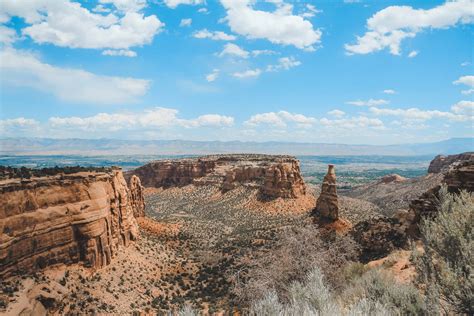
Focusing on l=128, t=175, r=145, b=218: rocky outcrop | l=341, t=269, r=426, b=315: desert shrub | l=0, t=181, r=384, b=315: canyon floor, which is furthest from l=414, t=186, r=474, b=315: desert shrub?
l=128, t=175, r=145, b=218: rocky outcrop

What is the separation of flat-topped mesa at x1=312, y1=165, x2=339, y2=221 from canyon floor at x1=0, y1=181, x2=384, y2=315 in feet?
23.0

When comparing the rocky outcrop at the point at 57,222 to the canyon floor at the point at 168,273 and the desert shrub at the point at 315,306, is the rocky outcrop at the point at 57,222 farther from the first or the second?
the desert shrub at the point at 315,306

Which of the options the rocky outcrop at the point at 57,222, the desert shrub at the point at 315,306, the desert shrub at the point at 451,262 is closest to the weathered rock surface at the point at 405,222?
the desert shrub at the point at 451,262

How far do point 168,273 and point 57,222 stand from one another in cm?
1225

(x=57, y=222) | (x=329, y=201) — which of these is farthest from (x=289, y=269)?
(x=329, y=201)

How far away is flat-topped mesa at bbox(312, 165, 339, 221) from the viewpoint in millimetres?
42000

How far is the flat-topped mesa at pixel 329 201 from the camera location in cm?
4200

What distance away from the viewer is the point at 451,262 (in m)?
10.4

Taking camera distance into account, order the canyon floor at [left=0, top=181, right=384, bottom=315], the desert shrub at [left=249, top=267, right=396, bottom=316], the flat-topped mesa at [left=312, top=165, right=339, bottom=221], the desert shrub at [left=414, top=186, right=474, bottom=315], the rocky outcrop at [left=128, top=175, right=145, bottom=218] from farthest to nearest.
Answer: the rocky outcrop at [left=128, top=175, right=145, bottom=218] < the flat-topped mesa at [left=312, top=165, right=339, bottom=221] < the canyon floor at [left=0, top=181, right=384, bottom=315] < the desert shrub at [left=414, top=186, right=474, bottom=315] < the desert shrub at [left=249, top=267, right=396, bottom=316]

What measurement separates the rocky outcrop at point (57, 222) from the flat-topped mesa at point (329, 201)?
2507cm

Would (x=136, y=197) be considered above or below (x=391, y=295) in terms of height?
below

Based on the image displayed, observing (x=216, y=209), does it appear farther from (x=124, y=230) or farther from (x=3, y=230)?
(x=3, y=230)

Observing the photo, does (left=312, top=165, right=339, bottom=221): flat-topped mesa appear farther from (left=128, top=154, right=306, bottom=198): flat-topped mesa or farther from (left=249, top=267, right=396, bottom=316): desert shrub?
(left=249, top=267, right=396, bottom=316): desert shrub

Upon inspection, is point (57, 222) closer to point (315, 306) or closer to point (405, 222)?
point (315, 306)
